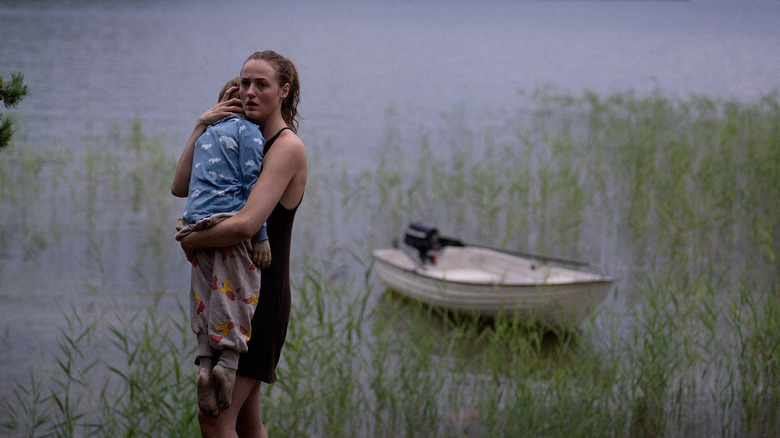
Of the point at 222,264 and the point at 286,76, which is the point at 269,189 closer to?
the point at 222,264

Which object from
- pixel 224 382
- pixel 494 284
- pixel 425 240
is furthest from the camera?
pixel 425 240

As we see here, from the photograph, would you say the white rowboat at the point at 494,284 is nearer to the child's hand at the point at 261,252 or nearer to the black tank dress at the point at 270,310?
the black tank dress at the point at 270,310

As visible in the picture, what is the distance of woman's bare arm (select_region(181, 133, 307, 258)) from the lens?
92.2 inches

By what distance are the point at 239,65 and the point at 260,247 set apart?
28249 mm

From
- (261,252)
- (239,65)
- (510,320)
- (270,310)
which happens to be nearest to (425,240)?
(510,320)

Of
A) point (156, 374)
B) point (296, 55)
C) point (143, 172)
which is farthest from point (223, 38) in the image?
point (156, 374)

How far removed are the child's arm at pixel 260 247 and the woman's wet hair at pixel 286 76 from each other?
0.37 metres

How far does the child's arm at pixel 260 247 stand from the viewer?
2447mm

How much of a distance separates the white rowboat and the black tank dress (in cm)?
369

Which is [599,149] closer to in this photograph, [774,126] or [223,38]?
[774,126]

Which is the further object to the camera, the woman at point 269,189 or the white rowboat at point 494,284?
the white rowboat at point 494,284

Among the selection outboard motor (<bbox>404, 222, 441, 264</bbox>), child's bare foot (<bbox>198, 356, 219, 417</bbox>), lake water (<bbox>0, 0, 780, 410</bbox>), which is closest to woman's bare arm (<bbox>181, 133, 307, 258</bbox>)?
child's bare foot (<bbox>198, 356, 219, 417</bbox>)

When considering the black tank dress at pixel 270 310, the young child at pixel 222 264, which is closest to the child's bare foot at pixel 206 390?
the young child at pixel 222 264

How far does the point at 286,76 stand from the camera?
2559 mm
